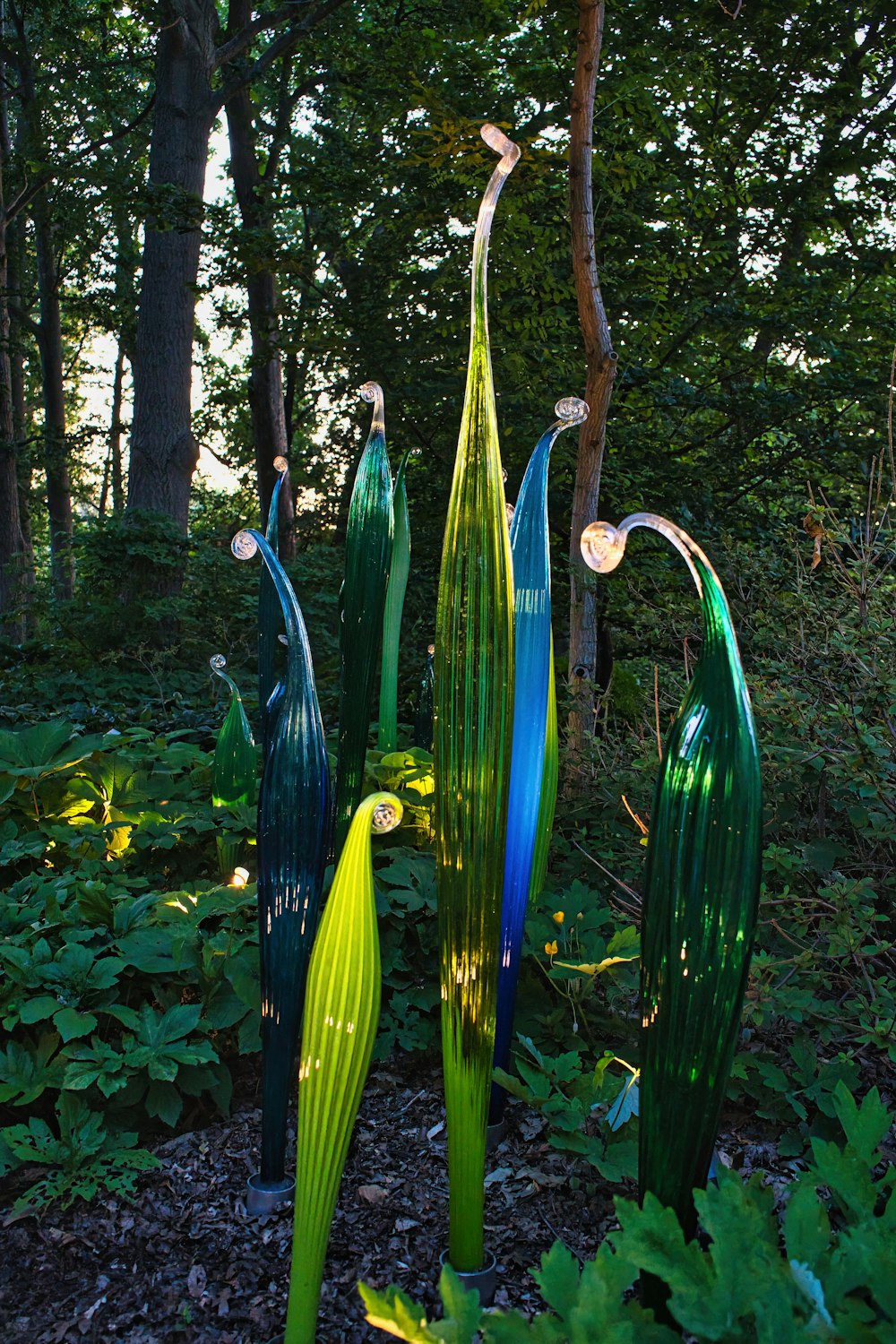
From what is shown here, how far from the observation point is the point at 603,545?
1.18 meters

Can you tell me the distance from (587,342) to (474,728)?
2.78 metres

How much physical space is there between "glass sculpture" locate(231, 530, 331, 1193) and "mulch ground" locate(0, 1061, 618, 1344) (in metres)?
0.22

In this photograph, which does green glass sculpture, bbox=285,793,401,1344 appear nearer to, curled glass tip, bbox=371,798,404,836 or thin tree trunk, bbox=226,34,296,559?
curled glass tip, bbox=371,798,404,836

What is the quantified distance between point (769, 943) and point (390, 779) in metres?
1.13

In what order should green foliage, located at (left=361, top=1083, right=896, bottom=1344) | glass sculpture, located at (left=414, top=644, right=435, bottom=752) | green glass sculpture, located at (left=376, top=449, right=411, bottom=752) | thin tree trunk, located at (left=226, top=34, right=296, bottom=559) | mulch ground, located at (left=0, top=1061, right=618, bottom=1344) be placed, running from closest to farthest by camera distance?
green foliage, located at (left=361, top=1083, right=896, bottom=1344)
mulch ground, located at (left=0, top=1061, right=618, bottom=1344)
green glass sculpture, located at (left=376, top=449, right=411, bottom=752)
glass sculpture, located at (left=414, top=644, right=435, bottom=752)
thin tree trunk, located at (left=226, top=34, right=296, bottom=559)

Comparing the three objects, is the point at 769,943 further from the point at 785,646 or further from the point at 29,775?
the point at 29,775

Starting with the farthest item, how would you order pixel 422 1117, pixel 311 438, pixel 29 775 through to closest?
pixel 311 438 → pixel 29 775 → pixel 422 1117

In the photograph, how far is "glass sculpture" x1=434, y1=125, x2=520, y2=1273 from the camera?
4.33 ft

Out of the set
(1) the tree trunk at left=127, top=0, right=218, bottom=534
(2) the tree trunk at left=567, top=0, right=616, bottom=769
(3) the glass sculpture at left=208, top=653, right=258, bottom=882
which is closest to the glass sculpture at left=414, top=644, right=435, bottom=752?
(2) the tree trunk at left=567, top=0, right=616, bottom=769

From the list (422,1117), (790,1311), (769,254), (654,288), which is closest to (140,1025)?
(422,1117)

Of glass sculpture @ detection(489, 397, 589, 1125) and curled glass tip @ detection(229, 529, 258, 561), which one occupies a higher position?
curled glass tip @ detection(229, 529, 258, 561)

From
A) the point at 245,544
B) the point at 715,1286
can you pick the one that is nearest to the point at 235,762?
the point at 245,544

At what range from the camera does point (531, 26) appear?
23.3 ft

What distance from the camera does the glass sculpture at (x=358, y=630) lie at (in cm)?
222
